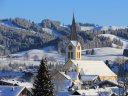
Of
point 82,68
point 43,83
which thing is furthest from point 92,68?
point 43,83

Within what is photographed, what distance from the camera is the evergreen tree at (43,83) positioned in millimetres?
36312

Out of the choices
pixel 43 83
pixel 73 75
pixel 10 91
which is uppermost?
pixel 73 75

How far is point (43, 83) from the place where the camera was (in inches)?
1439

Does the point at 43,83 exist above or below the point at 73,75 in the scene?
below

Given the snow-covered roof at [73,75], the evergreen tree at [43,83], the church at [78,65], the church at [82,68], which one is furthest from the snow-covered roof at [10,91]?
the church at [78,65]

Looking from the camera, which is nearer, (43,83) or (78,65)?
(43,83)

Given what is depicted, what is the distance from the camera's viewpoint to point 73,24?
420ft

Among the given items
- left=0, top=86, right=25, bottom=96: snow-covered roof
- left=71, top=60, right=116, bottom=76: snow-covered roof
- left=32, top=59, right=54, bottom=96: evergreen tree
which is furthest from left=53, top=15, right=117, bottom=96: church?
left=32, top=59, right=54, bottom=96: evergreen tree

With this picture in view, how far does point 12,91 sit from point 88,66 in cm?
5963

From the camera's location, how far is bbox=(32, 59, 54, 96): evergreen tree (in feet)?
119

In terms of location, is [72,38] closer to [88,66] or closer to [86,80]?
[88,66]

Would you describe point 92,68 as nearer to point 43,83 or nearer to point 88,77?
point 88,77

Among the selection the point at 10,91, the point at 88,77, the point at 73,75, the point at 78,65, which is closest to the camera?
the point at 10,91

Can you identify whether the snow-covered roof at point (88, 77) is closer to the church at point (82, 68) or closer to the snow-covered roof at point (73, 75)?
the church at point (82, 68)
